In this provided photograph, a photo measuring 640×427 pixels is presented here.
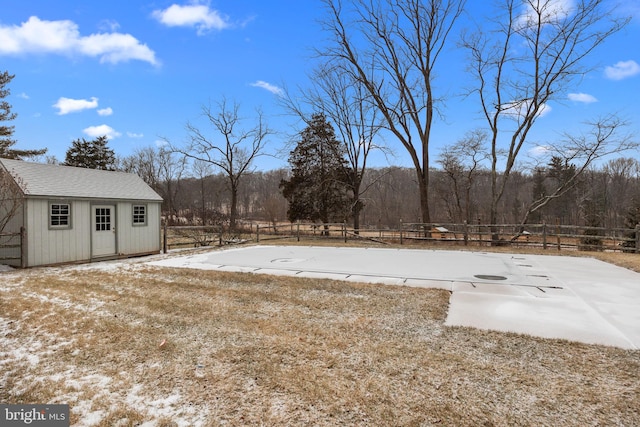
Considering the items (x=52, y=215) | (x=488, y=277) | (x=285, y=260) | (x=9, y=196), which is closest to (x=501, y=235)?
(x=488, y=277)

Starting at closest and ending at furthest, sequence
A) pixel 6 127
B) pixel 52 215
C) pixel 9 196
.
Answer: pixel 9 196
pixel 52 215
pixel 6 127

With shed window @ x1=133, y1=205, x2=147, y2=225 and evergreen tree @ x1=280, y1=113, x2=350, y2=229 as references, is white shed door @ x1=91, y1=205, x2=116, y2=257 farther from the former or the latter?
evergreen tree @ x1=280, y1=113, x2=350, y2=229

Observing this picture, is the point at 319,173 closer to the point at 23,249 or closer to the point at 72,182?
the point at 72,182

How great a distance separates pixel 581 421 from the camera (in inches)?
88.0

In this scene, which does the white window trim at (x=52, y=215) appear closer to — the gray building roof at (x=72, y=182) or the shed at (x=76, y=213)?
the shed at (x=76, y=213)

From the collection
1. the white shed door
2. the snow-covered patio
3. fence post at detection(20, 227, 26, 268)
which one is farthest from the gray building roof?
the snow-covered patio

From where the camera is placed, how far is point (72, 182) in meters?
10.3

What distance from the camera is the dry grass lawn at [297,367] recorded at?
2369mm

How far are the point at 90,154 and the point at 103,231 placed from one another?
27922 mm

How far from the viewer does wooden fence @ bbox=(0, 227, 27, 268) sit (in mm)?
8477

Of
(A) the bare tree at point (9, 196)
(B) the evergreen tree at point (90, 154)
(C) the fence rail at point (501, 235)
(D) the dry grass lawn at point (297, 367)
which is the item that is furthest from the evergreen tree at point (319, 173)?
(B) the evergreen tree at point (90, 154)

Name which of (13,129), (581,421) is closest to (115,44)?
(581,421)

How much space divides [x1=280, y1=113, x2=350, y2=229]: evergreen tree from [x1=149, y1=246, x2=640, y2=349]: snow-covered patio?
12.6 m

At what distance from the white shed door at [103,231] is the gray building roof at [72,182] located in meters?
0.48
